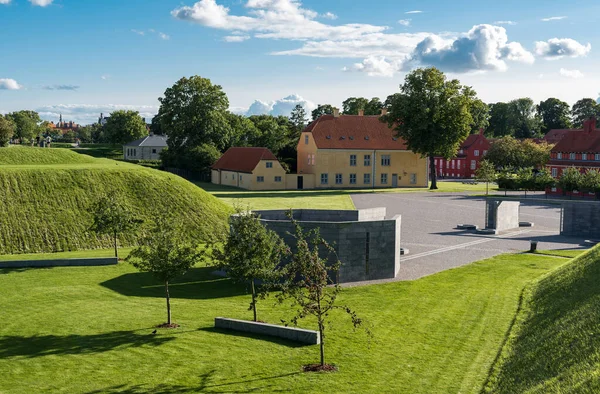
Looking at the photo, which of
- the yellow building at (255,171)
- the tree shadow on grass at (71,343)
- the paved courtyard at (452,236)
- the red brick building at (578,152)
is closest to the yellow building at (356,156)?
the yellow building at (255,171)

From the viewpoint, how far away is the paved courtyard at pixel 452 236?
31.8m

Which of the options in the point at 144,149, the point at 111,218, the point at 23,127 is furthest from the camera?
the point at 23,127

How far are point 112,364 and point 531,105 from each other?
545 ft

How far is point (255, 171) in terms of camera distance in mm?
84312

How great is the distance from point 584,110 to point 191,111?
12584 centimetres

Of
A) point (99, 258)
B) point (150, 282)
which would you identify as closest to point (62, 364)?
point (150, 282)

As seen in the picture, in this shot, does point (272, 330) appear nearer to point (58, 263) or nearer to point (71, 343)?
point (71, 343)

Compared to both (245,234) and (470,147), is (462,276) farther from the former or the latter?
(470,147)

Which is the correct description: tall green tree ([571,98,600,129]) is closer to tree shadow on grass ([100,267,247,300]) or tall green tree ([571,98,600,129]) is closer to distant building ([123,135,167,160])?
distant building ([123,135,167,160])

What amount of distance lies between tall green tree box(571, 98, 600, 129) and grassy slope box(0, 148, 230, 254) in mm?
152076

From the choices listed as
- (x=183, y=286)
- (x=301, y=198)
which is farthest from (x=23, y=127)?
(x=183, y=286)

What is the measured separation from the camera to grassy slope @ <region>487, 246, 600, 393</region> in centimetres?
1285

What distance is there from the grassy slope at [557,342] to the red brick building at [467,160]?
96527 mm

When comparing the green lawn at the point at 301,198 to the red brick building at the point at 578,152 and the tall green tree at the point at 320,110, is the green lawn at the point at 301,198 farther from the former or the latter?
the tall green tree at the point at 320,110
